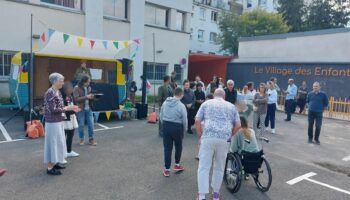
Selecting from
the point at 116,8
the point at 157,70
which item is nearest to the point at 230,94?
the point at 116,8

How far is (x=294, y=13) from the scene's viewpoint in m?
37.4

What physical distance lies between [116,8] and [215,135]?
15031 millimetres

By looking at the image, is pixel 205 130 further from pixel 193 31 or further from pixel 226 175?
pixel 193 31

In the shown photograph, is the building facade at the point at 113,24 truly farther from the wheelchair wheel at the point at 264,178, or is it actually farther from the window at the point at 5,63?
the wheelchair wheel at the point at 264,178

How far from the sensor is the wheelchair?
15.8 feet

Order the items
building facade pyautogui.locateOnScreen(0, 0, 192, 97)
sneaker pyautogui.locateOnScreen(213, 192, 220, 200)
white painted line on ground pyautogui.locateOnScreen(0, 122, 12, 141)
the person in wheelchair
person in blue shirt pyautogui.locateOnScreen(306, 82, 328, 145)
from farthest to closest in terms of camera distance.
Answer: building facade pyautogui.locateOnScreen(0, 0, 192, 97) < person in blue shirt pyautogui.locateOnScreen(306, 82, 328, 145) < white painted line on ground pyautogui.locateOnScreen(0, 122, 12, 141) < the person in wheelchair < sneaker pyautogui.locateOnScreen(213, 192, 220, 200)

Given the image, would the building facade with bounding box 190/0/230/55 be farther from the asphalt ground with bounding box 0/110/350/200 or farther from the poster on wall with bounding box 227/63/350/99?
the asphalt ground with bounding box 0/110/350/200

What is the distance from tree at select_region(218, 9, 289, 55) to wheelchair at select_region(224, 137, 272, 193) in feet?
106

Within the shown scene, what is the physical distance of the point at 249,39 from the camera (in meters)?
24.0

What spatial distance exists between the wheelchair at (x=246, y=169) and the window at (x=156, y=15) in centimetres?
→ 1562

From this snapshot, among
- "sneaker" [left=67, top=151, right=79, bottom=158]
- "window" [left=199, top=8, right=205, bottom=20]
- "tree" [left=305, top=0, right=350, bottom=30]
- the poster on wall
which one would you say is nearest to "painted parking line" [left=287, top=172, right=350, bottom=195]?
"sneaker" [left=67, top=151, right=79, bottom=158]

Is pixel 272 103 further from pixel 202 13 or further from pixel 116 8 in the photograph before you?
pixel 202 13

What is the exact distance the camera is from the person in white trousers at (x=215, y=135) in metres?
4.31

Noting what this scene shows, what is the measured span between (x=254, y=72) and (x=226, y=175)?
1778cm
